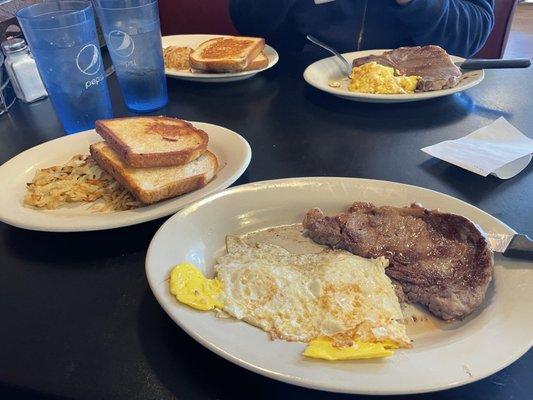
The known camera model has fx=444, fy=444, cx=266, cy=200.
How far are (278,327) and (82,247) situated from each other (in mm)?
497

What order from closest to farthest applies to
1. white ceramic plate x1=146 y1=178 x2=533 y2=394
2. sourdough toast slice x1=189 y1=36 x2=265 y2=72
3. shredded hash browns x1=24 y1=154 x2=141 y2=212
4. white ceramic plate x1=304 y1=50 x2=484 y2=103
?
1. white ceramic plate x1=146 y1=178 x2=533 y2=394
2. shredded hash browns x1=24 y1=154 x2=141 y2=212
3. white ceramic plate x1=304 y1=50 x2=484 y2=103
4. sourdough toast slice x1=189 y1=36 x2=265 y2=72

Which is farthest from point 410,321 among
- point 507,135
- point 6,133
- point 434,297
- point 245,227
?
point 6,133

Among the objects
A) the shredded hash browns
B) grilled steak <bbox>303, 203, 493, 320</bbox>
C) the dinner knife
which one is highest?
the dinner knife

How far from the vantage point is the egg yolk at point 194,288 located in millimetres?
721

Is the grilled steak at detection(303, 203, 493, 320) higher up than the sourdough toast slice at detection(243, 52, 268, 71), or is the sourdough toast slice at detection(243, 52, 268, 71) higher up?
the grilled steak at detection(303, 203, 493, 320)

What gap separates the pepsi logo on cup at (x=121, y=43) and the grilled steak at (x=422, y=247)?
0.86m

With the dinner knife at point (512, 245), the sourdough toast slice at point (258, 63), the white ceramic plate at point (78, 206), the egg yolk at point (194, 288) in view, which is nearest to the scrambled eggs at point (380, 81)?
the sourdough toast slice at point (258, 63)

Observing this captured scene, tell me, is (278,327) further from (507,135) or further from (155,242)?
(507,135)

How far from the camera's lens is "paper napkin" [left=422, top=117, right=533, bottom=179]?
1.13 m

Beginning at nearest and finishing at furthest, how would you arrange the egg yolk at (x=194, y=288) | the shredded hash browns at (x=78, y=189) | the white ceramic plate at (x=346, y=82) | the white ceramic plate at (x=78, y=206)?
the egg yolk at (x=194, y=288)
the white ceramic plate at (x=78, y=206)
the shredded hash browns at (x=78, y=189)
the white ceramic plate at (x=346, y=82)

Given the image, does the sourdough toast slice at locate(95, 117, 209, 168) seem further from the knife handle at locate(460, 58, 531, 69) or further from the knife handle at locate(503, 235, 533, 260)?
the knife handle at locate(460, 58, 531, 69)

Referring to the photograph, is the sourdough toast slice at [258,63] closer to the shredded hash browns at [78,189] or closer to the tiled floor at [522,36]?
the shredded hash browns at [78,189]

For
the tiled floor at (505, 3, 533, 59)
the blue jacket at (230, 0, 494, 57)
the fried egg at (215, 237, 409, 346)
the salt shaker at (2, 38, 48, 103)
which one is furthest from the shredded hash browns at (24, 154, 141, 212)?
the tiled floor at (505, 3, 533, 59)

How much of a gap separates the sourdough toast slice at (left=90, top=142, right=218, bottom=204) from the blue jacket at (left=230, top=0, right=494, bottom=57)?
118cm
